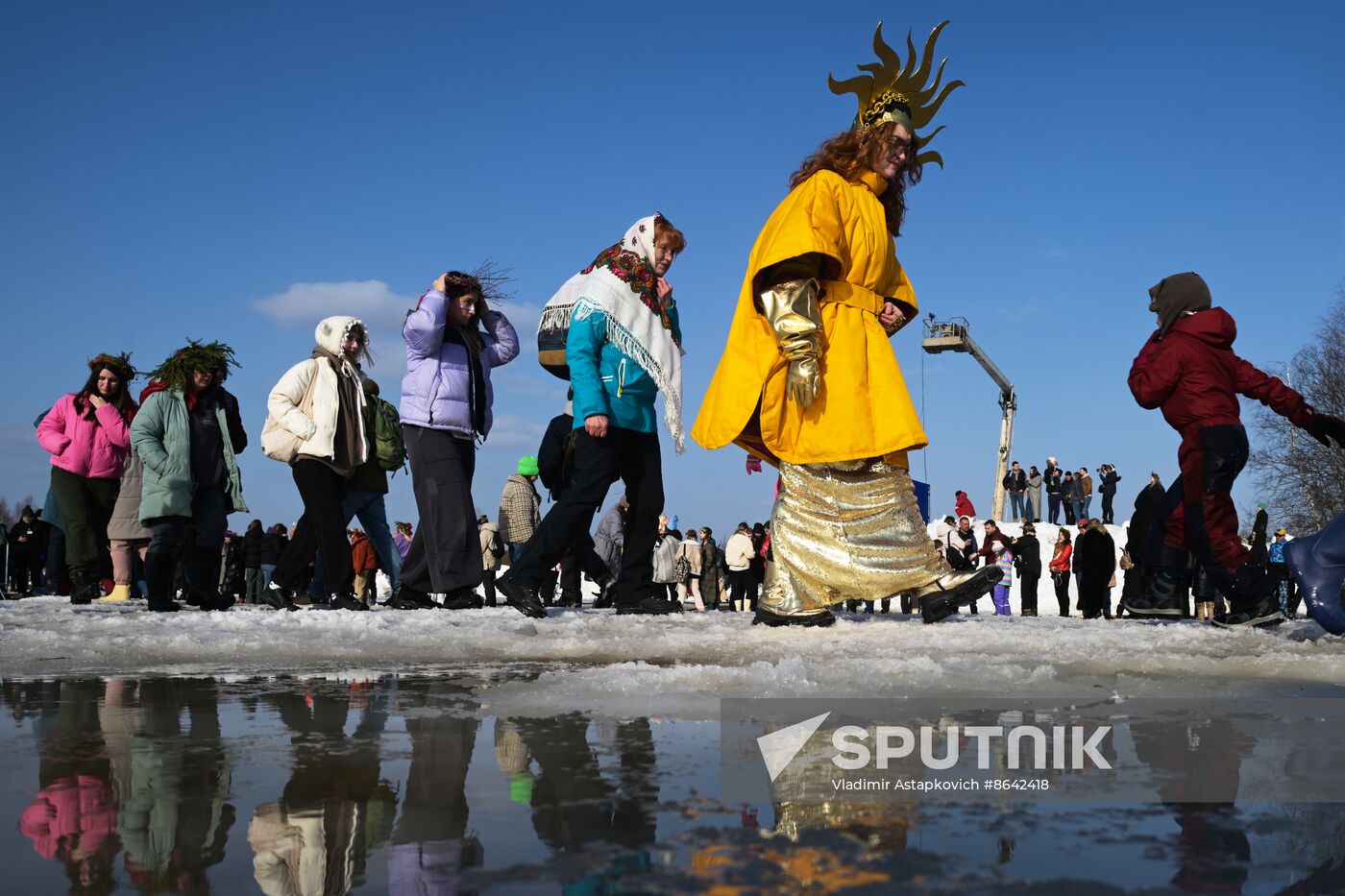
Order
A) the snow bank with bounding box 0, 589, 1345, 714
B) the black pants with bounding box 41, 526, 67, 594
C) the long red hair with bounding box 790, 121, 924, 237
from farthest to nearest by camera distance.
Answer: the black pants with bounding box 41, 526, 67, 594, the long red hair with bounding box 790, 121, 924, 237, the snow bank with bounding box 0, 589, 1345, 714

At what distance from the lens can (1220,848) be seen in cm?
119

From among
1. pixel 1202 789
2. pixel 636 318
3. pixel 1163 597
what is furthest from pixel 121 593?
pixel 1202 789

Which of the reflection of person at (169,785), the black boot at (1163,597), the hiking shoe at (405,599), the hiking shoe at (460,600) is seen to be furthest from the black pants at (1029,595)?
the reflection of person at (169,785)

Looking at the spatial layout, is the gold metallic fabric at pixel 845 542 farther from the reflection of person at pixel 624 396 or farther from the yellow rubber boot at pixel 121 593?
the yellow rubber boot at pixel 121 593

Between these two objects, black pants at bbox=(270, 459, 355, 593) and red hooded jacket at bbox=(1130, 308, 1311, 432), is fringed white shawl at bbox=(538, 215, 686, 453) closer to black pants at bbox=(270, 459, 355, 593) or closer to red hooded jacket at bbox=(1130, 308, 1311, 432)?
black pants at bbox=(270, 459, 355, 593)

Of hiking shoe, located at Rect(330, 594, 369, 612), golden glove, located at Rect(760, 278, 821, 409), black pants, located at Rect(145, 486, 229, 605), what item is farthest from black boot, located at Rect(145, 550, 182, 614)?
golden glove, located at Rect(760, 278, 821, 409)

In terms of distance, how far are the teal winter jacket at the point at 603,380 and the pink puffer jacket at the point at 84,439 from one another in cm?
435

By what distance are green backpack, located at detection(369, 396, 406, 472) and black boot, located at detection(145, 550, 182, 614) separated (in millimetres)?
1418

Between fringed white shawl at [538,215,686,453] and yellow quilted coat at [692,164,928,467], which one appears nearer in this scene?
yellow quilted coat at [692,164,928,467]

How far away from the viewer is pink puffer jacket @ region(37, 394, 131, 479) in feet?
27.6

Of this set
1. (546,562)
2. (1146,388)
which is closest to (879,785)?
(546,562)

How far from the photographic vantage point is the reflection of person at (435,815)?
112 centimetres

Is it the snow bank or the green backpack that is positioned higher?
the green backpack

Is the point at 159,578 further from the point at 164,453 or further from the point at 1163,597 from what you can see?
the point at 1163,597
